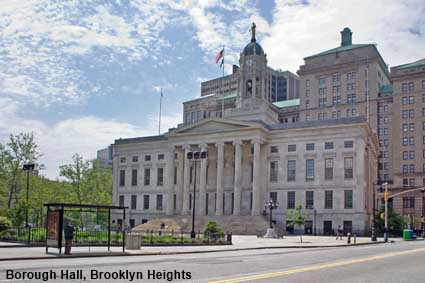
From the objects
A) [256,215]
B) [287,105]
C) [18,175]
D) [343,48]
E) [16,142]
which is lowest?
[256,215]

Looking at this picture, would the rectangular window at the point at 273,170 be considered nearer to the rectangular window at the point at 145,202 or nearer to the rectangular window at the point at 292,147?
the rectangular window at the point at 292,147

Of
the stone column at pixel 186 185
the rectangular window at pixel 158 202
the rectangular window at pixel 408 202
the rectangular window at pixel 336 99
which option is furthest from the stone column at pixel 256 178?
the rectangular window at pixel 336 99

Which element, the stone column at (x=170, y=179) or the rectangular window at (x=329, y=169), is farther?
the stone column at (x=170, y=179)

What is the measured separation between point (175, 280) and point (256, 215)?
2632 inches

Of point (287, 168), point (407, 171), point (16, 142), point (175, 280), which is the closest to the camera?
point (175, 280)

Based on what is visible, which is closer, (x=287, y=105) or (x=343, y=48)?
(x=343, y=48)

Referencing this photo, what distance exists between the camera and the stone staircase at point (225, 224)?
77.6 meters

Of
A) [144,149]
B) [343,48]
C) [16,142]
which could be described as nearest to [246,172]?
[144,149]

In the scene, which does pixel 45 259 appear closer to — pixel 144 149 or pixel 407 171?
pixel 144 149

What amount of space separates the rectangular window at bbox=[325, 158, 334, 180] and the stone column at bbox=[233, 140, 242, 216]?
13.7 m

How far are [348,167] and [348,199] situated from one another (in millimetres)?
4839

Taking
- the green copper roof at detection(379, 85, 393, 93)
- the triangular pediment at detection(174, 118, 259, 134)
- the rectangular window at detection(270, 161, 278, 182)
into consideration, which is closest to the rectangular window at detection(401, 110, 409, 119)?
the green copper roof at detection(379, 85, 393, 93)

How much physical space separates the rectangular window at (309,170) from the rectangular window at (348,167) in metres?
5.36

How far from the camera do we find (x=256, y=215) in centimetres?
8200
